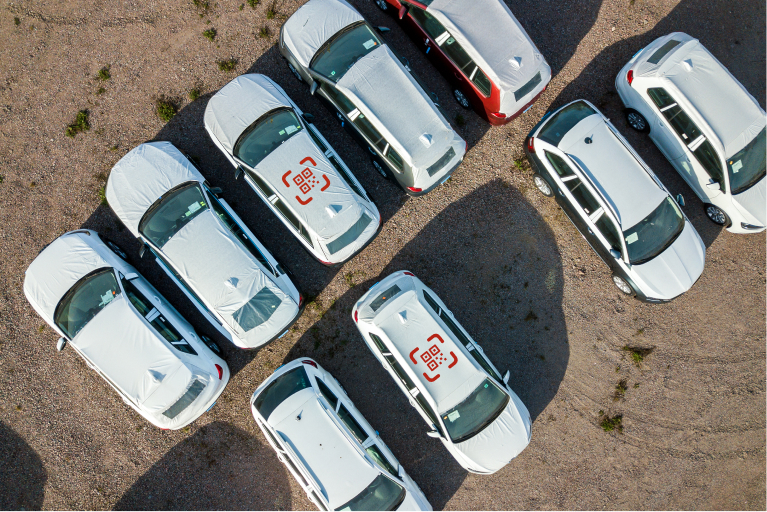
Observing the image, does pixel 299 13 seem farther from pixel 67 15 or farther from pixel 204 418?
pixel 204 418

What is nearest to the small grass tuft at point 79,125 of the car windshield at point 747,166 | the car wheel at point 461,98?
the car wheel at point 461,98

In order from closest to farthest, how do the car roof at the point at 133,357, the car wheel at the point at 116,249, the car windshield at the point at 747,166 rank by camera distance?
the car roof at the point at 133,357 → the car windshield at the point at 747,166 → the car wheel at the point at 116,249

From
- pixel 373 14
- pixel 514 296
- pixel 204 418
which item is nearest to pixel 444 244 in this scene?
pixel 514 296

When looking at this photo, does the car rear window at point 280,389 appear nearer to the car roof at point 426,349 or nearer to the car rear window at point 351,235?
the car roof at point 426,349

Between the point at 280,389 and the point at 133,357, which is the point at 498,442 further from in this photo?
the point at 133,357

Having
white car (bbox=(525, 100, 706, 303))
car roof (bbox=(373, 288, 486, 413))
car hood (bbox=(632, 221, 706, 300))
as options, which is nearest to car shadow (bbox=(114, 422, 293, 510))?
car roof (bbox=(373, 288, 486, 413))

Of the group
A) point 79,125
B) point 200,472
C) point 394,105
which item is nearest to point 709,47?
point 394,105

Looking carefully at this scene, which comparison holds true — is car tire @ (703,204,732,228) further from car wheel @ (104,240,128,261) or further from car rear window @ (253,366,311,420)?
car wheel @ (104,240,128,261)
